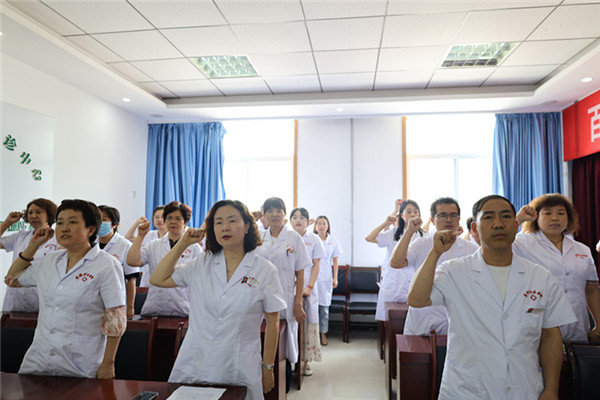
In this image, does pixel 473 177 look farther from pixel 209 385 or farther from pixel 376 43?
pixel 209 385

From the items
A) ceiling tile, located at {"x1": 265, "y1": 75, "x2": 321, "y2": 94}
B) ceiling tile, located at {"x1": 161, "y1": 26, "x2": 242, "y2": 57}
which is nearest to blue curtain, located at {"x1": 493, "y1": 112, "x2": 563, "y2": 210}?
ceiling tile, located at {"x1": 265, "y1": 75, "x2": 321, "y2": 94}

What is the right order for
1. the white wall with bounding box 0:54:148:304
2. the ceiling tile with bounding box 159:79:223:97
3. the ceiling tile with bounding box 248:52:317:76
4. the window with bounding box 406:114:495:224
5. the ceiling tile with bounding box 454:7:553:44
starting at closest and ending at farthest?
the ceiling tile with bounding box 454:7:553:44
the white wall with bounding box 0:54:148:304
the ceiling tile with bounding box 248:52:317:76
the ceiling tile with bounding box 159:79:223:97
the window with bounding box 406:114:495:224

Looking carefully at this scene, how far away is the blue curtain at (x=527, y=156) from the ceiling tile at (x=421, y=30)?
2.51 m

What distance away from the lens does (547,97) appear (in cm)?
462

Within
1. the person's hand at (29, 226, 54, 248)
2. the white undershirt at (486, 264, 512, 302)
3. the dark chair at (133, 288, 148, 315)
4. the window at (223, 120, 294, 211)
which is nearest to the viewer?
the white undershirt at (486, 264, 512, 302)

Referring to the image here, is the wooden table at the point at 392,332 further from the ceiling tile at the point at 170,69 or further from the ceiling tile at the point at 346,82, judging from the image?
the ceiling tile at the point at 170,69

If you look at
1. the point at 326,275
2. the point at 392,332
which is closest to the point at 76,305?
the point at 392,332

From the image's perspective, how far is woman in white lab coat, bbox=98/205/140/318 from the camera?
2898 millimetres

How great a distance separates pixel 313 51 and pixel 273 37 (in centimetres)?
48

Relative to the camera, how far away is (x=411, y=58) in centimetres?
387

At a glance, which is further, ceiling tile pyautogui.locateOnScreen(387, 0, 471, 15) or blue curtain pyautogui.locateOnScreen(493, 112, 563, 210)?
blue curtain pyautogui.locateOnScreen(493, 112, 563, 210)

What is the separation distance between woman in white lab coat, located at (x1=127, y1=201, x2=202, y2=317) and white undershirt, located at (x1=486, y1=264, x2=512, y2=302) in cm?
211

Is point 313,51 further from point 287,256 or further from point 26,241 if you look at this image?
point 26,241

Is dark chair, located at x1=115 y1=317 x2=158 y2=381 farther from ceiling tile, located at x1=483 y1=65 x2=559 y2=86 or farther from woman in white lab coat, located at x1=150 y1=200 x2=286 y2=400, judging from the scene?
ceiling tile, located at x1=483 y1=65 x2=559 y2=86
